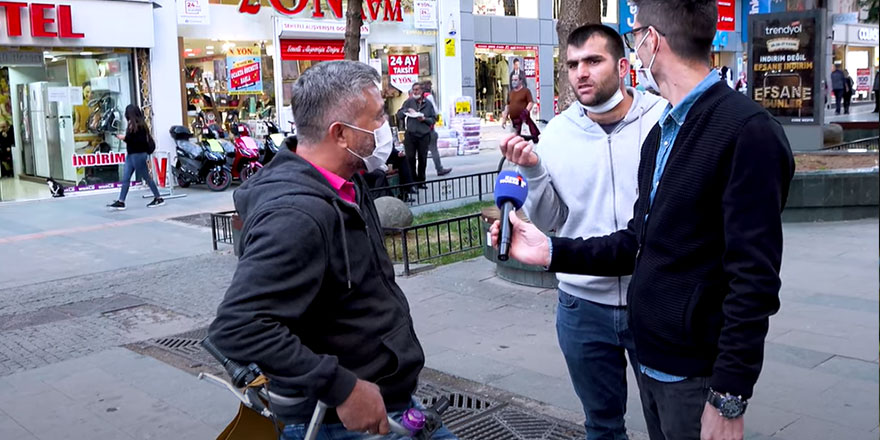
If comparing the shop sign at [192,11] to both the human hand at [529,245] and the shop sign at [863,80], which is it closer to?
the human hand at [529,245]

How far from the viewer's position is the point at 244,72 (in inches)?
795

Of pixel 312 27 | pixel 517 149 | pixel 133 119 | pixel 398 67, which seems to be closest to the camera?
pixel 517 149

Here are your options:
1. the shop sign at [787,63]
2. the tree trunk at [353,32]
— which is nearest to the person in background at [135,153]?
the tree trunk at [353,32]

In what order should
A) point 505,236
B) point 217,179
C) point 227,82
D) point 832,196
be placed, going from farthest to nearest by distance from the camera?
point 227,82, point 217,179, point 832,196, point 505,236

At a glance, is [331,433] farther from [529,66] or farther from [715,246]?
[529,66]

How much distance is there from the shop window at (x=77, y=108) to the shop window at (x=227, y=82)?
153 centimetres

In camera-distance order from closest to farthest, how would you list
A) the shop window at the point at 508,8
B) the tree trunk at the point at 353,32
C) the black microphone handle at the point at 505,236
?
1. the black microphone handle at the point at 505,236
2. the tree trunk at the point at 353,32
3. the shop window at the point at 508,8

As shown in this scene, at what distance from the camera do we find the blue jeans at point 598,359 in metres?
3.36

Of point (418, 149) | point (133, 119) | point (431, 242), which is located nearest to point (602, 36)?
point (431, 242)

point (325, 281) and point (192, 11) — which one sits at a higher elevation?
point (192, 11)

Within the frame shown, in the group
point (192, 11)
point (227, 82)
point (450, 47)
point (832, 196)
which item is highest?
point (192, 11)

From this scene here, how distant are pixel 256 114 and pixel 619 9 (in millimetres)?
16768

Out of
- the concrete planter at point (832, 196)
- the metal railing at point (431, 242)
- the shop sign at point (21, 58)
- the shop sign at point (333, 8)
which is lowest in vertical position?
the metal railing at point (431, 242)

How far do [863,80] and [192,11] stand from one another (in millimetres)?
36002
